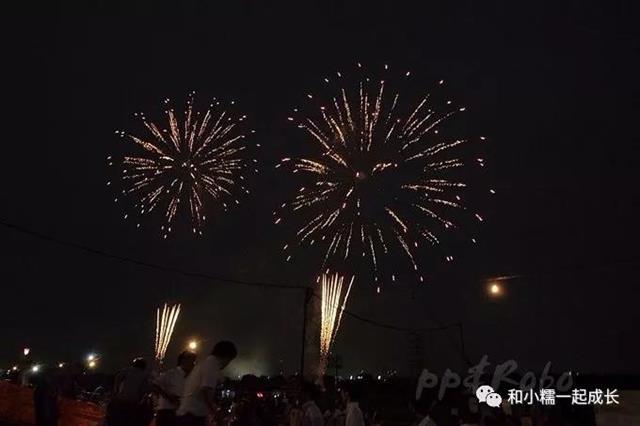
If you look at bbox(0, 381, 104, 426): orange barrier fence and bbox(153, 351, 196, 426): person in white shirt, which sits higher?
bbox(153, 351, 196, 426): person in white shirt

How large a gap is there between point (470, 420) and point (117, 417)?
5.32 m

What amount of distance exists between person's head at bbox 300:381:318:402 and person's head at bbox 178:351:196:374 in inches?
86.5

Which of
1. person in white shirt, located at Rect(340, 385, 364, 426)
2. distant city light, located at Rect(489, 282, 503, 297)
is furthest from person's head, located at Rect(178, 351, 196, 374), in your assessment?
distant city light, located at Rect(489, 282, 503, 297)

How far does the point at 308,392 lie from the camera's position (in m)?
9.05

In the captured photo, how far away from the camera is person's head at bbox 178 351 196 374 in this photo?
7746 millimetres

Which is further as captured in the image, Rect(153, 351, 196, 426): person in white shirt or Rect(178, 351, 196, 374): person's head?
Rect(178, 351, 196, 374): person's head

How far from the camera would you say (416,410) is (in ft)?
25.7

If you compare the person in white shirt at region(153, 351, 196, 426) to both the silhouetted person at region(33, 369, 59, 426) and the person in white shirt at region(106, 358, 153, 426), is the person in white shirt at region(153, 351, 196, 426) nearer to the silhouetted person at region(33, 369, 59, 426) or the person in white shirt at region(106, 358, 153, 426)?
the person in white shirt at region(106, 358, 153, 426)

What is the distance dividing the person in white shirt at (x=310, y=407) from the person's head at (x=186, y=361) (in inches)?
84.3

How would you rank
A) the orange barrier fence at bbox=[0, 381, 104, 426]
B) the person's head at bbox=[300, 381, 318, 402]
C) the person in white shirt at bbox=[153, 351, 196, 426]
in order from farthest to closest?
1. the orange barrier fence at bbox=[0, 381, 104, 426]
2. the person's head at bbox=[300, 381, 318, 402]
3. the person in white shirt at bbox=[153, 351, 196, 426]

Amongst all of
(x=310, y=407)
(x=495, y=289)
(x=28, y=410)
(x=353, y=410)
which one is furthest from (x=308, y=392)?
(x=495, y=289)

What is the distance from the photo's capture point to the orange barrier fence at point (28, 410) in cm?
1196

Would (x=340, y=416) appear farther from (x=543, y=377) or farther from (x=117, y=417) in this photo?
(x=543, y=377)

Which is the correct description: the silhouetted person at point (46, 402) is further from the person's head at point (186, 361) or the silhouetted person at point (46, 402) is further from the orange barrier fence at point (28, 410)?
the person's head at point (186, 361)
